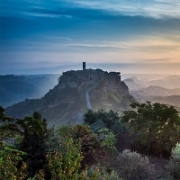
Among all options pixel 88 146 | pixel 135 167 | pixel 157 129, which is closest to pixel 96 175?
pixel 135 167

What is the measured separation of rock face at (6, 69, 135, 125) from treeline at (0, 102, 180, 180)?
87451mm

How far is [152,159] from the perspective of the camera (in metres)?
22.1

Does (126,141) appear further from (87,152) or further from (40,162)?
(40,162)

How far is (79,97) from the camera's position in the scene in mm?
133000

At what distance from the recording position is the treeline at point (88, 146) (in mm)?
→ 9352

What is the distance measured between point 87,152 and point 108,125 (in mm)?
14175

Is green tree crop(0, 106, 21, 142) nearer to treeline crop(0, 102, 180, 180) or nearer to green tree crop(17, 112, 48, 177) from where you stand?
treeline crop(0, 102, 180, 180)

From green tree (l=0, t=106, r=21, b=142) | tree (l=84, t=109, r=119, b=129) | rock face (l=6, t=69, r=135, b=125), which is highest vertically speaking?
green tree (l=0, t=106, r=21, b=142)

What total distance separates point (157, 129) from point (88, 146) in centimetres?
941

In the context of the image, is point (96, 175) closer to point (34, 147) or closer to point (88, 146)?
point (34, 147)

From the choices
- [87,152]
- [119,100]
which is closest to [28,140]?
[87,152]

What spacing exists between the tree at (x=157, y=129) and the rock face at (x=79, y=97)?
87.6m

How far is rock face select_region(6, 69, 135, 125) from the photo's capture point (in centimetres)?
12319

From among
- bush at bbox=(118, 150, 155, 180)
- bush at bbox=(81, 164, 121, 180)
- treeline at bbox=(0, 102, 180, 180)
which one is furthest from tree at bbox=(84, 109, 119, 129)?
bush at bbox=(81, 164, 121, 180)
